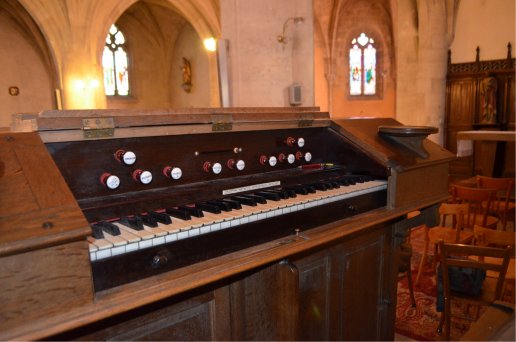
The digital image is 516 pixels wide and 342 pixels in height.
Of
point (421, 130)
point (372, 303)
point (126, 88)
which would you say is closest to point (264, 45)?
point (421, 130)

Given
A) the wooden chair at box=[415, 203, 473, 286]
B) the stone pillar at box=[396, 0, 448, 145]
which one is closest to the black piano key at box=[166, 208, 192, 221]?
the wooden chair at box=[415, 203, 473, 286]

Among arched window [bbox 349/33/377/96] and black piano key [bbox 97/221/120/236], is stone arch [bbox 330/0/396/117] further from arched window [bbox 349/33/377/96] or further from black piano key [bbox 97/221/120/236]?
black piano key [bbox 97/221/120/236]

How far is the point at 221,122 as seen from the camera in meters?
2.01

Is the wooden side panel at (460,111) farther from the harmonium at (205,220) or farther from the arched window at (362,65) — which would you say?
the harmonium at (205,220)

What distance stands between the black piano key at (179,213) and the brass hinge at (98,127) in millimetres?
391

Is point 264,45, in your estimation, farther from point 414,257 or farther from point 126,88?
point 126,88

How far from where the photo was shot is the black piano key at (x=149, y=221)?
1.50 meters

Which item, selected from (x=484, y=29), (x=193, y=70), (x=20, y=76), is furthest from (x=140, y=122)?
(x=193, y=70)

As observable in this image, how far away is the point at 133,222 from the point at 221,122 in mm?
721

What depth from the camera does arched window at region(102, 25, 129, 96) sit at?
16.5 metres

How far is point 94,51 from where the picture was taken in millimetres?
11773

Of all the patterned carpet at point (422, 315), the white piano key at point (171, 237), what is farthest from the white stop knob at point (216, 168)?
the patterned carpet at point (422, 315)

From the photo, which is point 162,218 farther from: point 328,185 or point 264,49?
point 264,49

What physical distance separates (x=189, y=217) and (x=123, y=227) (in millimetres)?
247
